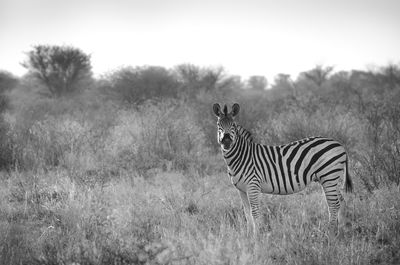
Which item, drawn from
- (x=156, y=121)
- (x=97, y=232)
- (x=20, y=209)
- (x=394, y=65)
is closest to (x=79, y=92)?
(x=156, y=121)

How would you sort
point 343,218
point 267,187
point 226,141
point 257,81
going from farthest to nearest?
point 257,81 < point 343,218 < point 267,187 < point 226,141

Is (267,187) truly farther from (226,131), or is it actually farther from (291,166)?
(226,131)

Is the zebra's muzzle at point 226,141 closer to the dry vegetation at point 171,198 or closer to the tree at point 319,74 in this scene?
the dry vegetation at point 171,198

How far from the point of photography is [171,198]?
5938 mm

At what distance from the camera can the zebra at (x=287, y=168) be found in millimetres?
4723

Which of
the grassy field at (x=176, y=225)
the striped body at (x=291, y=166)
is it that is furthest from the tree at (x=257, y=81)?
the striped body at (x=291, y=166)

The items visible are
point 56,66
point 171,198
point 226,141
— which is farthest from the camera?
point 56,66

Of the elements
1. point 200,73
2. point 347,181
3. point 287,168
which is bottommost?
point 347,181

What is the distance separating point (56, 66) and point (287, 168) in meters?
26.3

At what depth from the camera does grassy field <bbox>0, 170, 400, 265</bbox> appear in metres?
3.77

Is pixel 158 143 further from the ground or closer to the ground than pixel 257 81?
closer to the ground

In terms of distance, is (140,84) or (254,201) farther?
(140,84)

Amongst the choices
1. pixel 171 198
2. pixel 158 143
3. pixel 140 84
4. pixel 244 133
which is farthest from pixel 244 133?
pixel 140 84

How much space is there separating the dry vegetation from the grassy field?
2 centimetres
